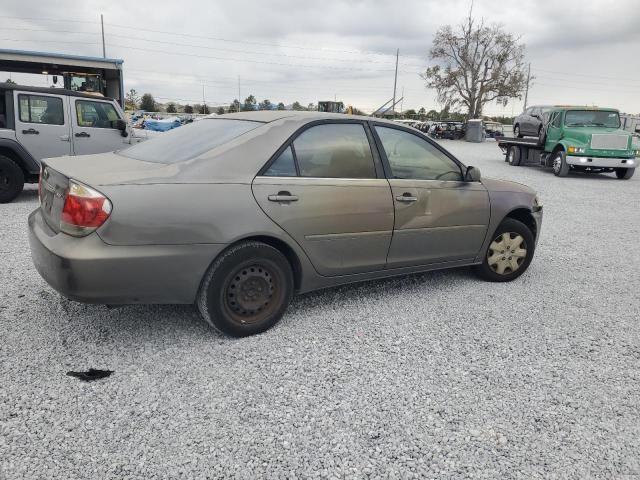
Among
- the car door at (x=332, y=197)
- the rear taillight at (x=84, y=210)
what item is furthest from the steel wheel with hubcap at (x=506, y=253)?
the rear taillight at (x=84, y=210)

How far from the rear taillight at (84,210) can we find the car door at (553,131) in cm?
1558

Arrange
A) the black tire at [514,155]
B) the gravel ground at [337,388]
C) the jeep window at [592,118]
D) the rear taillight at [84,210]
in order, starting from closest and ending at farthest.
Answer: the gravel ground at [337,388] < the rear taillight at [84,210] < the jeep window at [592,118] < the black tire at [514,155]

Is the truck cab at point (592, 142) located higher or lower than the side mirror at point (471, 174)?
higher

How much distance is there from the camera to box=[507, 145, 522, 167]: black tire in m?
18.4

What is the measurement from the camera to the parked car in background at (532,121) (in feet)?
54.8

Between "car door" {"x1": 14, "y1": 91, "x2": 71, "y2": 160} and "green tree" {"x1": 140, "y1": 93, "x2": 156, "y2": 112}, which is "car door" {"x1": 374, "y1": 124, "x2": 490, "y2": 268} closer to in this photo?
"car door" {"x1": 14, "y1": 91, "x2": 71, "y2": 160}

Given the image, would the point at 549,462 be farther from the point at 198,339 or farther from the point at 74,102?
the point at 74,102

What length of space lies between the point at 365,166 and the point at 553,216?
6.27m

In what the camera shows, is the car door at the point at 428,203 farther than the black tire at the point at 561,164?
No

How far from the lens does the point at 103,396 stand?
2.61 metres

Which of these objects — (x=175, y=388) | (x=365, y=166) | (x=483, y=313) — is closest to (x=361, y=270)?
(x=365, y=166)

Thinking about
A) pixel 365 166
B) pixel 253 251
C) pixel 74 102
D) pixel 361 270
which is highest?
pixel 74 102

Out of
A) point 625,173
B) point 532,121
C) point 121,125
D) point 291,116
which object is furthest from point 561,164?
point 291,116

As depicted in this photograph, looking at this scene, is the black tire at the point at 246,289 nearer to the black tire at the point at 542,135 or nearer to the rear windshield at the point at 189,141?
the rear windshield at the point at 189,141
